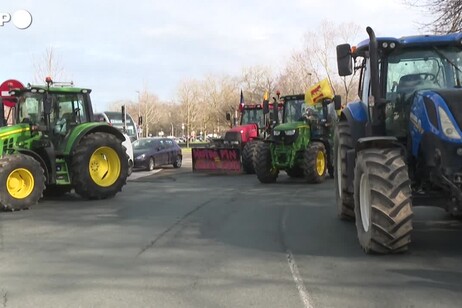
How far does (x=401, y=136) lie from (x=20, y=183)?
7540mm

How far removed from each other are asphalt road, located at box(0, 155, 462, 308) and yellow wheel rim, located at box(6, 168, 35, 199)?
0.41 meters

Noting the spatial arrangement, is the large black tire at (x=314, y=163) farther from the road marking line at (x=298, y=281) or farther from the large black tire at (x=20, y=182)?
the road marking line at (x=298, y=281)

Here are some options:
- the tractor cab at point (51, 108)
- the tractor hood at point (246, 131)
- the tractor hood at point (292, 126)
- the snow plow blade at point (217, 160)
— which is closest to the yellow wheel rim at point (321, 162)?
the tractor hood at point (292, 126)

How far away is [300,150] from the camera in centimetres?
1543

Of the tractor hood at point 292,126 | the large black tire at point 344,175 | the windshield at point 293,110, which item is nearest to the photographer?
the large black tire at point 344,175

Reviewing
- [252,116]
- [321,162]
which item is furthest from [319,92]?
[252,116]

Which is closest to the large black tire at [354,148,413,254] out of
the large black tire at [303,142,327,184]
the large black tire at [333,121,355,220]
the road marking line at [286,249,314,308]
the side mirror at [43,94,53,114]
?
the road marking line at [286,249,314,308]

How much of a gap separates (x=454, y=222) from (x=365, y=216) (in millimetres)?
2534

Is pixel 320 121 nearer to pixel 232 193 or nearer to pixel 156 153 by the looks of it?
pixel 232 193

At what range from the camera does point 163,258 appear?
6277 mm

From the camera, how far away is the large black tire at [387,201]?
18.6 feet

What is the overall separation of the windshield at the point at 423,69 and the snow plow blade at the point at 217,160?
11.4m

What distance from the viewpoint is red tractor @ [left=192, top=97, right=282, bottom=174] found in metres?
18.5

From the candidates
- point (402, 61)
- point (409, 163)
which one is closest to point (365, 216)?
point (409, 163)
